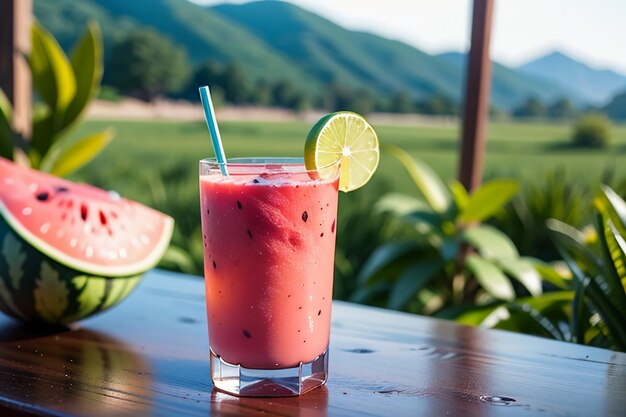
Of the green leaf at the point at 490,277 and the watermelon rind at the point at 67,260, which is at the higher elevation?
the watermelon rind at the point at 67,260

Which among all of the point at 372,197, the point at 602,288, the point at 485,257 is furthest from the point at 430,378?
the point at 372,197

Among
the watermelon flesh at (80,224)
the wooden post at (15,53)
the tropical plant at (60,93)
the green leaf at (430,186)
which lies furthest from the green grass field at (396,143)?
the watermelon flesh at (80,224)

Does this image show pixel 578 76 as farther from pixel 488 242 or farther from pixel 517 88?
pixel 488 242

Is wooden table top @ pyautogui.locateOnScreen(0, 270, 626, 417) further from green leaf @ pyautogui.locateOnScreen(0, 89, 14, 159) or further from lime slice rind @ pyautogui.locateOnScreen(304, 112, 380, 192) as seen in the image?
green leaf @ pyautogui.locateOnScreen(0, 89, 14, 159)

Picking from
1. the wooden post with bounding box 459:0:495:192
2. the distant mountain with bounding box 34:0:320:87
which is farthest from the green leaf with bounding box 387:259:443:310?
the distant mountain with bounding box 34:0:320:87

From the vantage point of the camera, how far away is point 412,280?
96.0 inches

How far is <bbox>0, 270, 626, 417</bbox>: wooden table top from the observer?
761 millimetres

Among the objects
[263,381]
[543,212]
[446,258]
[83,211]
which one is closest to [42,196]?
[83,211]

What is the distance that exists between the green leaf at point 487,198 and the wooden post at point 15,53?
204cm

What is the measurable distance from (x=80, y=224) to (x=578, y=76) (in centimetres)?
361

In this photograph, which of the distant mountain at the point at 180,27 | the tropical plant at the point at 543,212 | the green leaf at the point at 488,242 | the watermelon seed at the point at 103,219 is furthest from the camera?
the distant mountain at the point at 180,27

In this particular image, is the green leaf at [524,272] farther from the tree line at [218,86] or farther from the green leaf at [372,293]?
the tree line at [218,86]

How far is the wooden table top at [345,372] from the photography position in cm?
76

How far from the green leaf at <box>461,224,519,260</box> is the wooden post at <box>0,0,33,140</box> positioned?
2.06 meters
